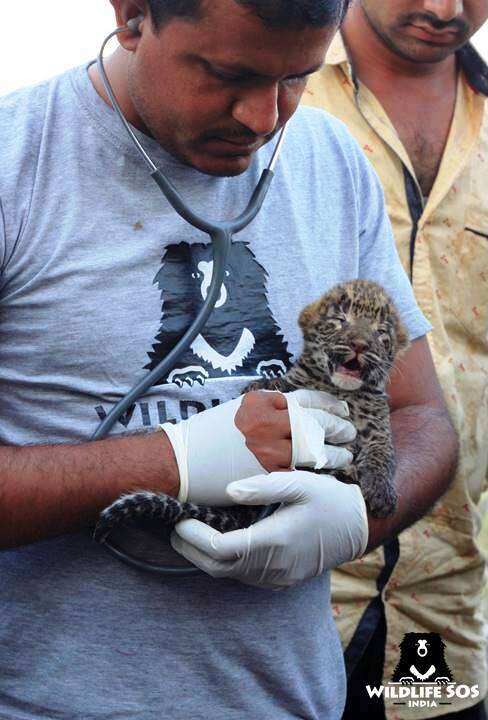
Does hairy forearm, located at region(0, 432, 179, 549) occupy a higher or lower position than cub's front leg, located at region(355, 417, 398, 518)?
higher

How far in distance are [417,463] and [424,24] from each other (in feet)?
7.39

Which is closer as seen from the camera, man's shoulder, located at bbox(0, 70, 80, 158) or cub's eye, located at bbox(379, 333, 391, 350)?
man's shoulder, located at bbox(0, 70, 80, 158)

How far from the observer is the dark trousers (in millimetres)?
3861

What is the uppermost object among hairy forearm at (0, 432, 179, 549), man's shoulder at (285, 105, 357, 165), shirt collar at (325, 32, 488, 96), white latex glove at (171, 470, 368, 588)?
shirt collar at (325, 32, 488, 96)

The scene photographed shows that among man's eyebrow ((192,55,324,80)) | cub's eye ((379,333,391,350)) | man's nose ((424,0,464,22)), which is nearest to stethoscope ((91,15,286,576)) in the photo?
man's eyebrow ((192,55,324,80))

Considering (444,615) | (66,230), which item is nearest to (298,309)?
(66,230)

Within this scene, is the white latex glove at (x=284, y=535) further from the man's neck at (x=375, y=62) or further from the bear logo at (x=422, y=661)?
the man's neck at (x=375, y=62)

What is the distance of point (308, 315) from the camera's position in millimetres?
→ 2600

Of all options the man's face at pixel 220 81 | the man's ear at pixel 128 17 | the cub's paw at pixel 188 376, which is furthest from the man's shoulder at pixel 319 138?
the cub's paw at pixel 188 376

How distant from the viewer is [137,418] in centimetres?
237

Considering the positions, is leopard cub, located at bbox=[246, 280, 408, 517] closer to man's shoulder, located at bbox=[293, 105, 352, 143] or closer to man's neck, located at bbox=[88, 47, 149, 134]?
man's shoulder, located at bbox=[293, 105, 352, 143]

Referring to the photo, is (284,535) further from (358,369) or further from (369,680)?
(369,680)

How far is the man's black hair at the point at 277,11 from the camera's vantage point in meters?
2.13

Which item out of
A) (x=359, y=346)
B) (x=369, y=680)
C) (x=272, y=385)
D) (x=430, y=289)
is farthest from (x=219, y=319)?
(x=369, y=680)
